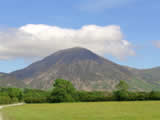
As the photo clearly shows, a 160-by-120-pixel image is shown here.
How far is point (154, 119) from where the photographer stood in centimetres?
3712

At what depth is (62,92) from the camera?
133500 mm

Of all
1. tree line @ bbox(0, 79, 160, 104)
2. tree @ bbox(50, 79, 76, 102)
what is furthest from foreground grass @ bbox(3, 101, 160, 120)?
tree @ bbox(50, 79, 76, 102)

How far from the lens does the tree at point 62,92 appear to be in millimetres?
134000

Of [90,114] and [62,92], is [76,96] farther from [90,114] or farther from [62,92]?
[90,114]

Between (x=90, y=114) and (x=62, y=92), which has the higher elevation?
(x=62, y=92)

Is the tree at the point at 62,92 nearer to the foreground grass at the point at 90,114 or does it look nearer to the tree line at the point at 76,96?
the tree line at the point at 76,96

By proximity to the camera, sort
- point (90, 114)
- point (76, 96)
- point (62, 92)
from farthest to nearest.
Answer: point (76, 96), point (62, 92), point (90, 114)

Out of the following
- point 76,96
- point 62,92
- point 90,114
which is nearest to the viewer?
point 90,114

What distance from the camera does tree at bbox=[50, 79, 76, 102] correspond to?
440 feet

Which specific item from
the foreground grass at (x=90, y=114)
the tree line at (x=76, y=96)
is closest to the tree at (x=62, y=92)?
the tree line at (x=76, y=96)

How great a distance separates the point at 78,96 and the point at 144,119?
351 ft

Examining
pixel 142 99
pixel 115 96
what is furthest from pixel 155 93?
pixel 115 96

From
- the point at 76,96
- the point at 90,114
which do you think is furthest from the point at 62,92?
the point at 90,114

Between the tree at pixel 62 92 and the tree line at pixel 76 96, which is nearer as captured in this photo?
the tree line at pixel 76 96
